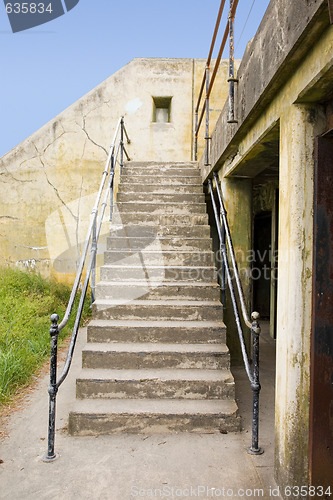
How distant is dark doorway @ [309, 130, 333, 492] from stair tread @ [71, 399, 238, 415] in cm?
91

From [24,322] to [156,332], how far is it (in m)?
2.53

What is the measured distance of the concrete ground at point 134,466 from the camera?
212 cm

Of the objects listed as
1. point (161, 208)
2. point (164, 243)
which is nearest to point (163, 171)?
point (161, 208)

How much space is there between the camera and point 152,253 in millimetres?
4332

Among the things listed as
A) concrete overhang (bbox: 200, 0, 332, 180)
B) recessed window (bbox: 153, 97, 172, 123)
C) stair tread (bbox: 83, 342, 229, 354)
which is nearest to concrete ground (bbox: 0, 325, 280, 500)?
stair tread (bbox: 83, 342, 229, 354)

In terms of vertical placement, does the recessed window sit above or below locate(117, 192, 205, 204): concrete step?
above

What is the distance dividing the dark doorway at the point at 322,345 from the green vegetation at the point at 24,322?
2.57 meters

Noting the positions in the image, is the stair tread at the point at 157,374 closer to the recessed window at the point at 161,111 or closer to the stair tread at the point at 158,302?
the stair tread at the point at 158,302

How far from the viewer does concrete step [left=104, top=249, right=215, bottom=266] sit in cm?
430

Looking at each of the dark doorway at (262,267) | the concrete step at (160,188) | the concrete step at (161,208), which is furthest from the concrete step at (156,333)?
the dark doorway at (262,267)

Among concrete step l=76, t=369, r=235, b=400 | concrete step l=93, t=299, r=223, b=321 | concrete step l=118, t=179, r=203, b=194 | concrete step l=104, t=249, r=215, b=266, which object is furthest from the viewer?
concrete step l=118, t=179, r=203, b=194

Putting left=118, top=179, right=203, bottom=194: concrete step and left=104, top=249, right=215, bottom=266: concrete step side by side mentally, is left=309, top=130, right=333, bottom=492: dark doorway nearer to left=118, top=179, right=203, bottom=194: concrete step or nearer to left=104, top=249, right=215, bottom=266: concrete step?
left=104, top=249, right=215, bottom=266: concrete step

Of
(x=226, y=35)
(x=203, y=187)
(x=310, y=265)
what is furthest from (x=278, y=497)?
(x=203, y=187)

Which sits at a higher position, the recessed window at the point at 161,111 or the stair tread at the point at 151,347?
the recessed window at the point at 161,111
